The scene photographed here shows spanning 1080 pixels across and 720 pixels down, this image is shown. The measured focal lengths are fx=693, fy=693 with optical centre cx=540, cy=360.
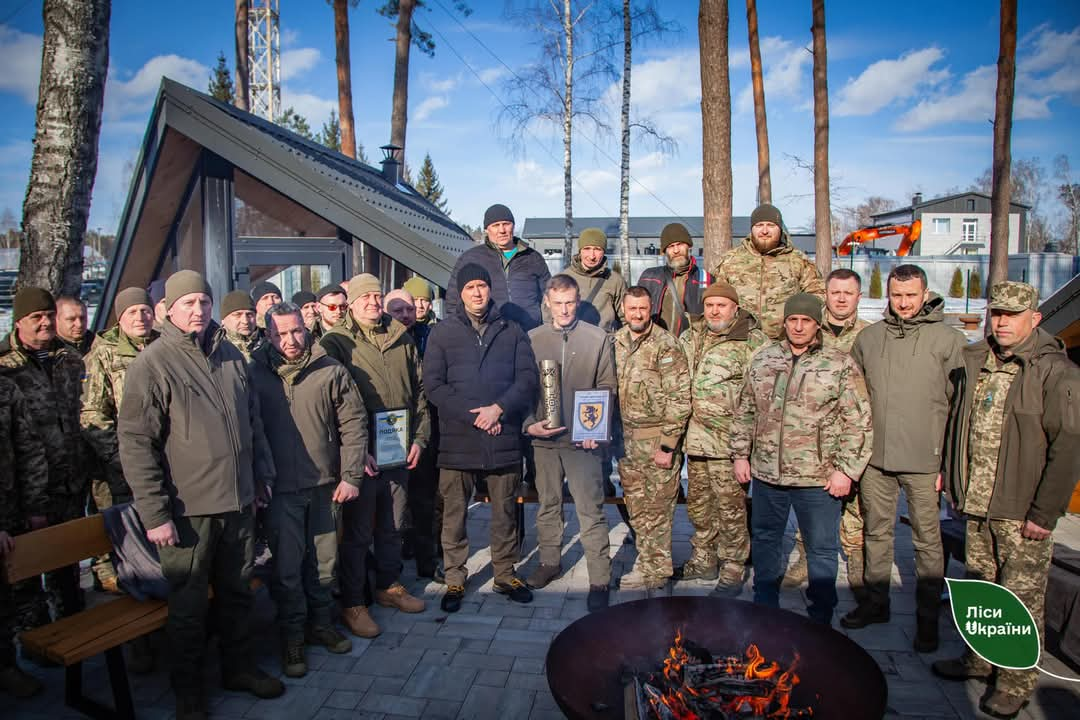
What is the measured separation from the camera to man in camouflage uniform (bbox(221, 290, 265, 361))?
487 centimetres

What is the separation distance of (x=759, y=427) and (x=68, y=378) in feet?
14.9

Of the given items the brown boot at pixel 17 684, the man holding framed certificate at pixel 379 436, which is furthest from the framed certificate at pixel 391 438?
the brown boot at pixel 17 684

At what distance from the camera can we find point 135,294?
16.2 ft

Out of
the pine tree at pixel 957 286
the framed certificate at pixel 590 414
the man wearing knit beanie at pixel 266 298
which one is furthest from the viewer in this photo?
the pine tree at pixel 957 286

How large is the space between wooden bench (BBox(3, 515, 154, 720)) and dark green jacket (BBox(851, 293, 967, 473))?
439 centimetres

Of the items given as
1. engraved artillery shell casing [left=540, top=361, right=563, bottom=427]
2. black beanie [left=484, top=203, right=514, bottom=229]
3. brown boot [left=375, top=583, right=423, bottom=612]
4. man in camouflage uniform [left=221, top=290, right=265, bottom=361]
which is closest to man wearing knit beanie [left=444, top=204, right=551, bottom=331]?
black beanie [left=484, top=203, right=514, bottom=229]

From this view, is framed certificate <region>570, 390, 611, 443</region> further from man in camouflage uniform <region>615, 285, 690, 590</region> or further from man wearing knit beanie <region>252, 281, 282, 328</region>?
man wearing knit beanie <region>252, 281, 282, 328</region>

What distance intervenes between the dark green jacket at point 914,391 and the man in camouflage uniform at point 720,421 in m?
0.97

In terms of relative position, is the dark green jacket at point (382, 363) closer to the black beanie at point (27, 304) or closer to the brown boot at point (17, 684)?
the black beanie at point (27, 304)

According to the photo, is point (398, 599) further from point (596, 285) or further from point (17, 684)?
point (596, 285)

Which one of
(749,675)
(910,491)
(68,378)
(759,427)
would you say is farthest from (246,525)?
(910,491)

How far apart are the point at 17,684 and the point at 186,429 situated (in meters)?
1.86

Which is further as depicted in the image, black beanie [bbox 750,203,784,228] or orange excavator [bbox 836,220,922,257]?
orange excavator [bbox 836,220,922,257]

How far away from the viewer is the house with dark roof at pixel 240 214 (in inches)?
278
